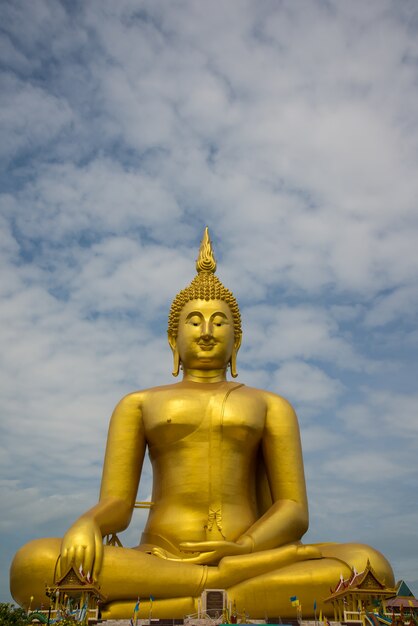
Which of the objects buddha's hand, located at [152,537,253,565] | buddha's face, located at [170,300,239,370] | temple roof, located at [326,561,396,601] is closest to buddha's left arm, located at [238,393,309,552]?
buddha's hand, located at [152,537,253,565]

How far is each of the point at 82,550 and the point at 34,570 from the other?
29.3 inches

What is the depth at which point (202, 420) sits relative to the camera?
11.9 m

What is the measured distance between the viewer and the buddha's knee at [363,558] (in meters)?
9.97

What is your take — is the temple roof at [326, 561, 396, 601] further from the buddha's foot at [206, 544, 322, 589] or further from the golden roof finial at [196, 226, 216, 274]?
the golden roof finial at [196, 226, 216, 274]

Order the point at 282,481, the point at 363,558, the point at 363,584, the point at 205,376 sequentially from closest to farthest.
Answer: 1. the point at 363,584
2. the point at 363,558
3. the point at 282,481
4. the point at 205,376

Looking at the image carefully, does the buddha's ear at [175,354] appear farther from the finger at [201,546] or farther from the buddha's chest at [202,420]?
the finger at [201,546]

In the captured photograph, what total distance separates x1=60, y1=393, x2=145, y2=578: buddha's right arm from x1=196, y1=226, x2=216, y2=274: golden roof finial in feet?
9.92

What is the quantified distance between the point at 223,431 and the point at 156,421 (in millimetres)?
1104

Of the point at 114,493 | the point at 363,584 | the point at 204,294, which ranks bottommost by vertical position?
the point at 363,584

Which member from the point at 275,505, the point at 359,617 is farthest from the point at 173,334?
the point at 359,617

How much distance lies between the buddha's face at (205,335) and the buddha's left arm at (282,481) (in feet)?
3.82

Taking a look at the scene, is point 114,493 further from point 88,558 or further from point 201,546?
point 88,558

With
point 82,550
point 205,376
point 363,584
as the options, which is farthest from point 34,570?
point 205,376

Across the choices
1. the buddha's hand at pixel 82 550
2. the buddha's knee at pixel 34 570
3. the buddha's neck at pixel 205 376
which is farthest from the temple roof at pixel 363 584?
the buddha's neck at pixel 205 376
